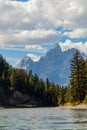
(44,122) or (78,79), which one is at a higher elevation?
(78,79)

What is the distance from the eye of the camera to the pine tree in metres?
119

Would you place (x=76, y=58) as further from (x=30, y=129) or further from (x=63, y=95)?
(x=30, y=129)

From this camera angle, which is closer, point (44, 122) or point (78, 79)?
point (44, 122)

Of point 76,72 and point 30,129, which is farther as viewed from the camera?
point 76,72

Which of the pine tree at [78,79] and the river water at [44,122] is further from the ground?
the pine tree at [78,79]

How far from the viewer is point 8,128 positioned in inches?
1533

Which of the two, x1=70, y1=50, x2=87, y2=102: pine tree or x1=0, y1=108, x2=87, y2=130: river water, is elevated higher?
x1=70, y1=50, x2=87, y2=102: pine tree

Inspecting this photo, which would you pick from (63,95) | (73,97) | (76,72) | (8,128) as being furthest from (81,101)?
(8,128)

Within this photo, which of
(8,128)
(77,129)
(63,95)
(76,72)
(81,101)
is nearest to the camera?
(77,129)

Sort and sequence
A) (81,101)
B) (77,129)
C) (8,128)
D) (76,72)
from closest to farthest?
1. (77,129)
2. (8,128)
3. (81,101)
4. (76,72)

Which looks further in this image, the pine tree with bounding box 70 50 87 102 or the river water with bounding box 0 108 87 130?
the pine tree with bounding box 70 50 87 102

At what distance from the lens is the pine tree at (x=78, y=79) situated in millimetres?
118750

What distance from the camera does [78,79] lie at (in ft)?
401

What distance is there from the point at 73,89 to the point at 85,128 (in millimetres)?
84466
